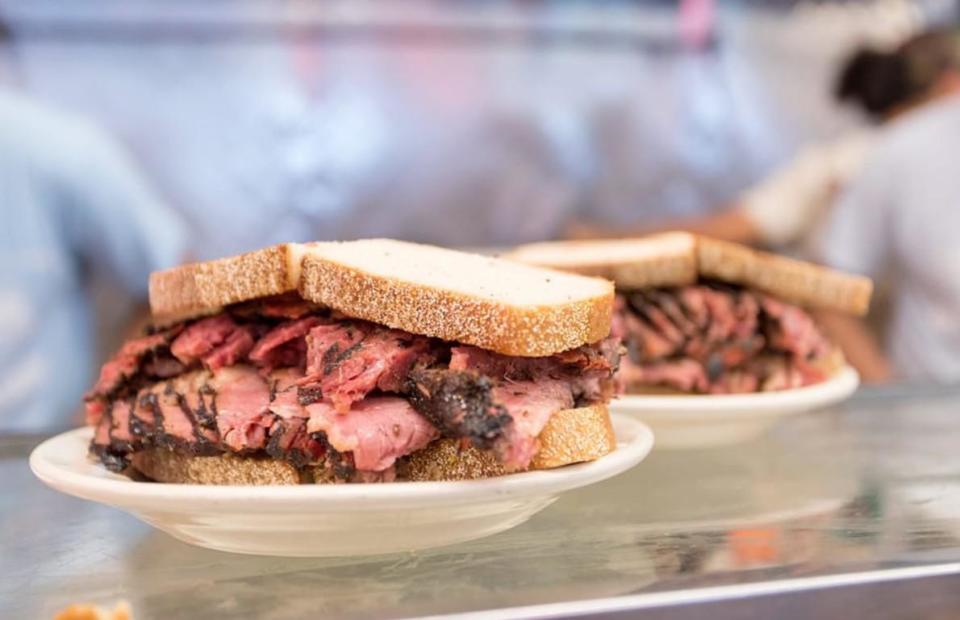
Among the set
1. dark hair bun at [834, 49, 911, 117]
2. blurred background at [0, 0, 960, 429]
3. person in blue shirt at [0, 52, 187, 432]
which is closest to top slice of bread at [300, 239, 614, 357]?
person in blue shirt at [0, 52, 187, 432]

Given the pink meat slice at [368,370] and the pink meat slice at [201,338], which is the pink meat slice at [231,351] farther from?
the pink meat slice at [368,370]

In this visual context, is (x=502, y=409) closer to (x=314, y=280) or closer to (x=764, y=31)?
(x=314, y=280)

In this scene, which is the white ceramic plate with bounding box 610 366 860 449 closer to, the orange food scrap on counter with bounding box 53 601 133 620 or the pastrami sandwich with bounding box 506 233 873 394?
the pastrami sandwich with bounding box 506 233 873 394

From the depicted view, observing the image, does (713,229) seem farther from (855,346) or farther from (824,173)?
(855,346)

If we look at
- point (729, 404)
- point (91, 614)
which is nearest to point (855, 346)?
point (729, 404)

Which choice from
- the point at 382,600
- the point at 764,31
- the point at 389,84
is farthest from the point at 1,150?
the point at 764,31
